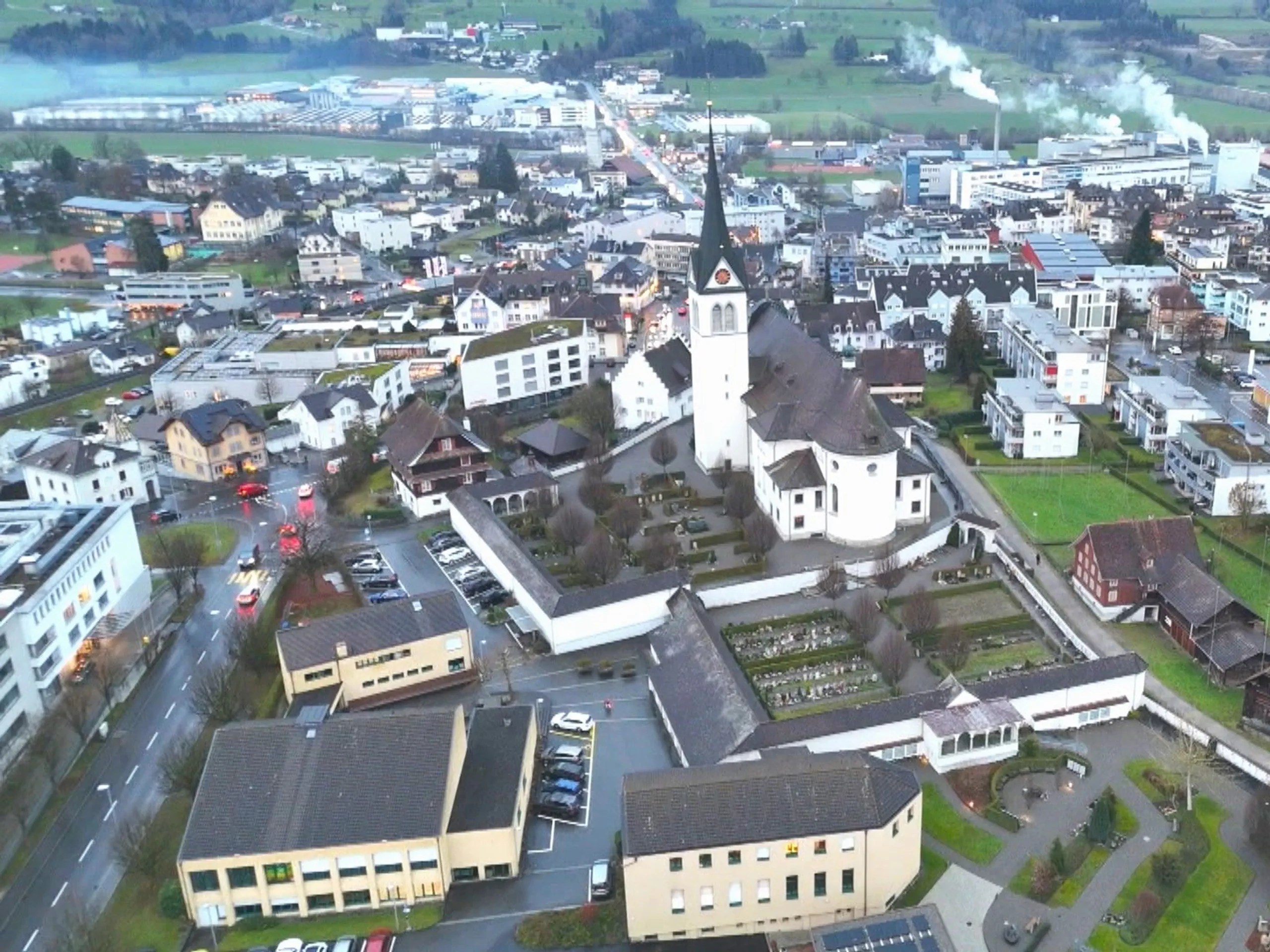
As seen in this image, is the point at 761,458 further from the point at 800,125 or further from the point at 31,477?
the point at 800,125

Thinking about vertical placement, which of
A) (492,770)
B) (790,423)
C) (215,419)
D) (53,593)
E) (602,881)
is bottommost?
(602,881)

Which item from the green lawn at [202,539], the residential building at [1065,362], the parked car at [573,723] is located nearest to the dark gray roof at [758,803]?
the parked car at [573,723]

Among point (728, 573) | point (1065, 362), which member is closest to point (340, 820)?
point (728, 573)

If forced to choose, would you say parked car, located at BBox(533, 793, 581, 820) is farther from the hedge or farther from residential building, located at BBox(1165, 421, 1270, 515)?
residential building, located at BBox(1165, 421, 1270, 515)

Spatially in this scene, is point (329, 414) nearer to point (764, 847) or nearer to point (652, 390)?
point (652, 390)

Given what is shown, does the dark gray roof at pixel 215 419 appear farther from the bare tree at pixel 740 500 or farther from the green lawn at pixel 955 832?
the green lawn at pixel 955 832

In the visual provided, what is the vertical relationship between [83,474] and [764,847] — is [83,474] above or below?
below
